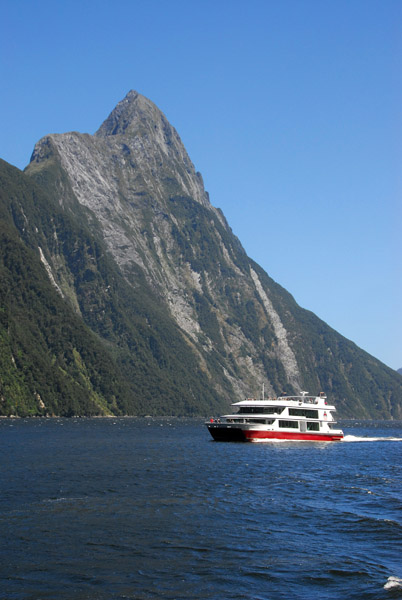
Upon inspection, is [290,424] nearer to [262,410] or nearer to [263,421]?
[263,421]

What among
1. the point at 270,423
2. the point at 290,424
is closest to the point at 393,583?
the point at 270,423

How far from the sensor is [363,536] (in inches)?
1725

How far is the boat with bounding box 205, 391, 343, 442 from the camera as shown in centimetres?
12762

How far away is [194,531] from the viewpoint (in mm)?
43156

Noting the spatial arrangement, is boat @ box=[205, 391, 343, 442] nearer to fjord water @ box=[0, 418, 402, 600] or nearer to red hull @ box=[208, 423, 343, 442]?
red hull @ box=[208, 423, 343, 442]

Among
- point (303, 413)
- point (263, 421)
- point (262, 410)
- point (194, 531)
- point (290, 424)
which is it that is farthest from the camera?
point (303, 413)

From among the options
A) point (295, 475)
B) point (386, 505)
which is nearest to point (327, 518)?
point (386, 505)

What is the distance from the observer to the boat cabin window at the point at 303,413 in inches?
5315

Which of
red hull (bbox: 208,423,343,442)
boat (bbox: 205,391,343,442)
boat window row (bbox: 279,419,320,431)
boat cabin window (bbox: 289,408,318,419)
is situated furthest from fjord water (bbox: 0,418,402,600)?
boat cabin window (bbox: 289,408,318,419)

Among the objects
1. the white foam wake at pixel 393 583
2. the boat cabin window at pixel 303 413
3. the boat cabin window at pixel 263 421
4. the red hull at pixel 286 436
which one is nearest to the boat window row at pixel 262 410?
the boat cabin window at pixel 263 421

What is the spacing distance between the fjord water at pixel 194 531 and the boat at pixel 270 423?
44.0 metres

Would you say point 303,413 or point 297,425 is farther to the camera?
point 303,413

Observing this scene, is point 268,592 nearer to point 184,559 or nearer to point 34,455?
point 184,559

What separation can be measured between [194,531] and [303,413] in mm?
97360
